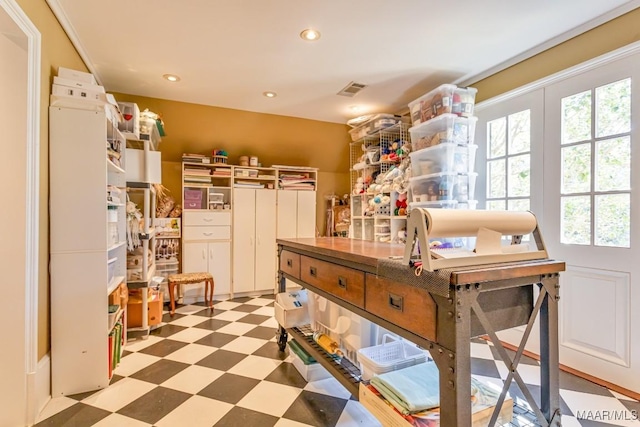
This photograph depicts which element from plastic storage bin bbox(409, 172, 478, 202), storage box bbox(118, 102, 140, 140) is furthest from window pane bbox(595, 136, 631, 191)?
storage box bbox(118, 102, 140, 140)

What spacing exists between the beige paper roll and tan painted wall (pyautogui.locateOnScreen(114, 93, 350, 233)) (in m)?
3.52

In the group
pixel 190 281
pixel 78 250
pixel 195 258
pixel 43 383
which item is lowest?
pixel 43 383

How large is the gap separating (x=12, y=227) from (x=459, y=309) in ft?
7.01

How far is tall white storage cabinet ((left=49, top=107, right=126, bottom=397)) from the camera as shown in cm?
194

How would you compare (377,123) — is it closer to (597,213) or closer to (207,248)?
(597,213)

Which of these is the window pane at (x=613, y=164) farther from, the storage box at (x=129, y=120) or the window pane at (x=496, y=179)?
the storage box at (x=129, y=120)

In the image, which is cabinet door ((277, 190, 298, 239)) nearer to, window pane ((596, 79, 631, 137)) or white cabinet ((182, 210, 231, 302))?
white cabinet ((182, 210, 231, 302))

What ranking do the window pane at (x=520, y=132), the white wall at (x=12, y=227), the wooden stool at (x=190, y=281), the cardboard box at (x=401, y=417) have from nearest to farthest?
the cardboard box at (x=401, y=417), the white wall at (x=12, y=227), the window pane at (x=520, y=132), the wooden stool at (x=190, y=281)

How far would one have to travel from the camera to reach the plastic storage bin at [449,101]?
274cm

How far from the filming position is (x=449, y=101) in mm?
2756

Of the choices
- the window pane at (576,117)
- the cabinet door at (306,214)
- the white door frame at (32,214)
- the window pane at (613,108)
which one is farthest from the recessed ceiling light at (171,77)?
the window pane at (613,108)

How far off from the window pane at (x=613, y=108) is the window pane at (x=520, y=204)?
26.0 inches

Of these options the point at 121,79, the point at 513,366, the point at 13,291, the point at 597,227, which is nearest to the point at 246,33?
the point at 121,79

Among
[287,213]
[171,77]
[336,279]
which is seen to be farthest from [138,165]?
[336,279]
